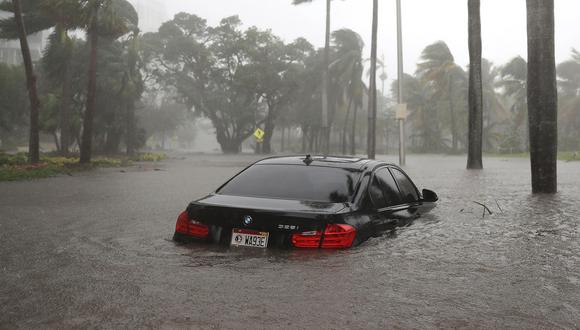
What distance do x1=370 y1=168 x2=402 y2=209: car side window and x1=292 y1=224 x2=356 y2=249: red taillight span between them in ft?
3.36

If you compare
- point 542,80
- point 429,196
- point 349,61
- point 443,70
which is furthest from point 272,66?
point 429,196

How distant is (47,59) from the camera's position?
36.9 meters

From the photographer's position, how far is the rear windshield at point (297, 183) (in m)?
6.11

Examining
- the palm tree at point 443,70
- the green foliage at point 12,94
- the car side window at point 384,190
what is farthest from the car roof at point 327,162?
the palm tree at point 443,70

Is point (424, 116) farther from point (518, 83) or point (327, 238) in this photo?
point (327, 238)

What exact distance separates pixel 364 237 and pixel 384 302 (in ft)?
4.65

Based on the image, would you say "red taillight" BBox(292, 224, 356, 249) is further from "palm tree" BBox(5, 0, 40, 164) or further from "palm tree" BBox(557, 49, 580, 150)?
"palm tree" BBox(557, 49, 580, 150)

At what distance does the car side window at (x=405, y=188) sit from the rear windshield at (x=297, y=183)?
128cm

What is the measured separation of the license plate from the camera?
5613 millimetres

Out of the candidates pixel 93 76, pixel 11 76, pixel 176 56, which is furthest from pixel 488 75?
pixel 93 76

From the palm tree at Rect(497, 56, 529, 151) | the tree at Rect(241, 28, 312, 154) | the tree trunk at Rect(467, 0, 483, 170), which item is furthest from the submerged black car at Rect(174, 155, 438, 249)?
the palm tree at Rect(497, 56, 529, 151)

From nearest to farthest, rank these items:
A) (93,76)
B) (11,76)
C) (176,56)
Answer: (93,76) < (11,76) < (176,56)

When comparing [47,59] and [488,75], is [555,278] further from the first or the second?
[488,75]

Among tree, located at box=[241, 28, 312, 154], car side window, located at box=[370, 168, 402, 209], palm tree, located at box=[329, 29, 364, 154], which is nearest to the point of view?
car side window, located at box=[370, 168, 402, 209]
